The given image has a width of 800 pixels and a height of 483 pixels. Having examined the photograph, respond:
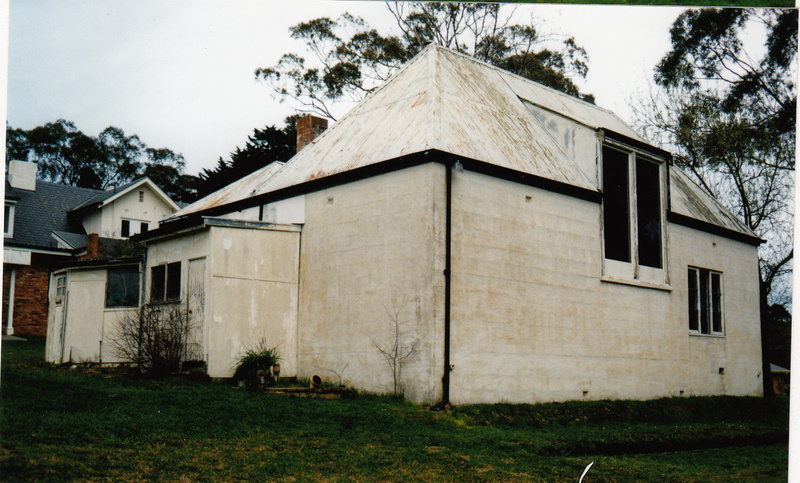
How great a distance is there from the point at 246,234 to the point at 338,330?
2.31 meters

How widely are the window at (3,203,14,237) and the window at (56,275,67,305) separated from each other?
4104mm

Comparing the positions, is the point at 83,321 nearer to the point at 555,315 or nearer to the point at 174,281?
the point at 174,281

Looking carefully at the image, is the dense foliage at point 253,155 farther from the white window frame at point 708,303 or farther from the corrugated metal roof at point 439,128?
the white window frame at point 708,303

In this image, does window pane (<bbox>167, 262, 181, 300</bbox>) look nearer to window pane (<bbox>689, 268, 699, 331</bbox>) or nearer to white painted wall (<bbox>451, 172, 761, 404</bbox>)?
white painted wall (<bbox>451, 172, 761, 404</bbox>)

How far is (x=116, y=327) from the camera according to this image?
1386 centimetres

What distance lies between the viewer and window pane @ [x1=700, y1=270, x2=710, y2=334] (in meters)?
15.4

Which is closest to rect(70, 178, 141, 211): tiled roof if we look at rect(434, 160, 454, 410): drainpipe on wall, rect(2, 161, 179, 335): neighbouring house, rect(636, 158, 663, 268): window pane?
rect(2, 161, 179, 335): neighbouring house

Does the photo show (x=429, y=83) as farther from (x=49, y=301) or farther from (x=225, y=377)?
(x=49, y=301)

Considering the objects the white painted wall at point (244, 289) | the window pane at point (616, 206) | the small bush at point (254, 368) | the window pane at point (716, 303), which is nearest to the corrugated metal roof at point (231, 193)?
the white painted wall at point (244, 289)

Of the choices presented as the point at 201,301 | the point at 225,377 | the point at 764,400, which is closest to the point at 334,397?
the point at 225,377

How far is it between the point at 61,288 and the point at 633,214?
443 inches

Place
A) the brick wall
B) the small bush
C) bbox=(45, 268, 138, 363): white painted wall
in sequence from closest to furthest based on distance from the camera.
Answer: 1. the brick wall
2. the small bush
3. bbox=(45, 268, 138, 363): white painted wall

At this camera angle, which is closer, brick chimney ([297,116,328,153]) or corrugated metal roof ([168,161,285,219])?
corrugated metal roof ([168,161,285,219])

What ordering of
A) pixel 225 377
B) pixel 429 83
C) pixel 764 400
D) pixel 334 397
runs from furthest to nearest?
pixel 764 400 < pixel 429 83 < pixel 225 377 < pixel 334 397
